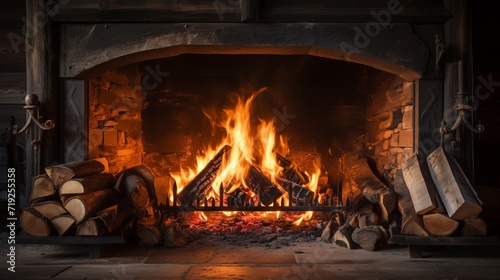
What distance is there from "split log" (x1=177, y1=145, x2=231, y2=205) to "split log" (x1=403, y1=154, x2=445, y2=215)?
2.12 m

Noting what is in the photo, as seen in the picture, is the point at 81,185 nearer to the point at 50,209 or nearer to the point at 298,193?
the point at 50,209

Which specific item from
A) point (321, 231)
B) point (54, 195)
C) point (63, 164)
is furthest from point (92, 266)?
point (321, 231)

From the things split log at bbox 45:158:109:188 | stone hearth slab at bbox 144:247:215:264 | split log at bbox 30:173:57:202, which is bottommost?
stone hearth slab at bbox 144:247:215:264

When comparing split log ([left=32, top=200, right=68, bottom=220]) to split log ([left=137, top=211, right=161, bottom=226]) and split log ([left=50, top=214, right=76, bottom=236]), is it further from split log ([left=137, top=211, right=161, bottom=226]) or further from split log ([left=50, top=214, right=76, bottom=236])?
split log ([left=137, top=211, right=161, bottom=226])

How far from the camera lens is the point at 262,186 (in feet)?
15.6

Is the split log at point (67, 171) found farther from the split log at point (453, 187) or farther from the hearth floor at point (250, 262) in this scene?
the split log at point (453, 187)

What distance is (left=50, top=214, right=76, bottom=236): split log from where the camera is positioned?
11.6 ft

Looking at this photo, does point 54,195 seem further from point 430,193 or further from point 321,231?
point 430,193

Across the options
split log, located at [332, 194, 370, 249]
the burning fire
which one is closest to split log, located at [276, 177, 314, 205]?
the burning fire

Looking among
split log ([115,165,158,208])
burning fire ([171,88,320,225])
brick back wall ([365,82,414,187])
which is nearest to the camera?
split log ([115,165,158,208])

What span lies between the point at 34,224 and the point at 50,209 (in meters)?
0.18

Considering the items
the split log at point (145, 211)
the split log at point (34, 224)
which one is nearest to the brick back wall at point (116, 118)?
the split log at point (145, 211)

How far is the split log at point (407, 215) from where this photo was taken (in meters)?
3.58

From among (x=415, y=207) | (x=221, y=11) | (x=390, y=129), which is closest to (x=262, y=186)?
(x=390, y=129)
